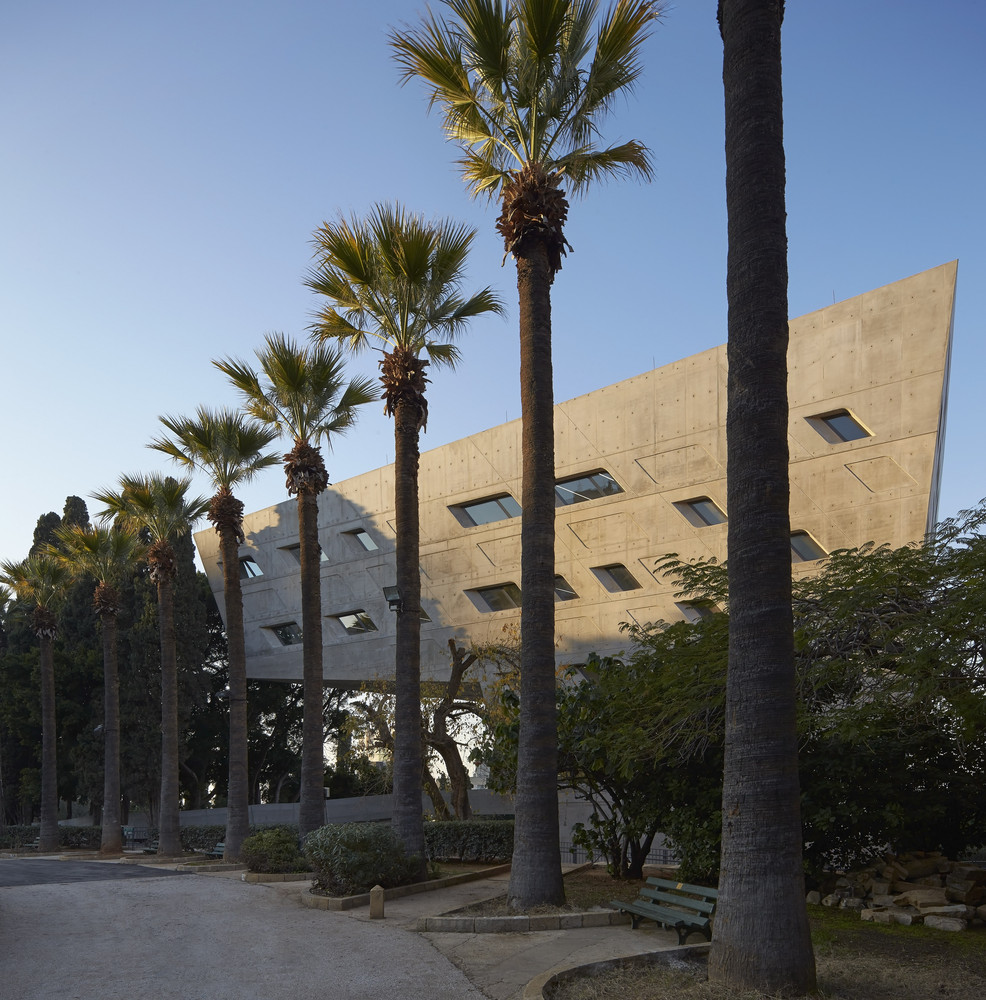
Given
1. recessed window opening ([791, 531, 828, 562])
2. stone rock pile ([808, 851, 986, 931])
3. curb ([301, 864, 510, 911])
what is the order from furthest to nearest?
recessed window opening ([791, 531, 828, 562]) → curb ([301, 864, 510, 911]) → stone rock pile ([808, 851, 986, 931])

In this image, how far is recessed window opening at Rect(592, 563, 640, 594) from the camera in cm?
2805

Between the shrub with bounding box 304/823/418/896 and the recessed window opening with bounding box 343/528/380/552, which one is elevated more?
the recessed window opening with bounding box 343/528/380/552

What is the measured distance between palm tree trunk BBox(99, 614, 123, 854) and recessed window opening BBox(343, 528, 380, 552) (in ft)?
30.3

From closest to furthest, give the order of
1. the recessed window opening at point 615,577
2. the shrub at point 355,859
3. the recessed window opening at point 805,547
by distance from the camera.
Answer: the shrub at point 355,859, the recessed window opening at point 805,547, the recessed window opening at point 615,577

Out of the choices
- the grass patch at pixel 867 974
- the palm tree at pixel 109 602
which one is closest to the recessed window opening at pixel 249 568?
the palm tree at pixel 109 602

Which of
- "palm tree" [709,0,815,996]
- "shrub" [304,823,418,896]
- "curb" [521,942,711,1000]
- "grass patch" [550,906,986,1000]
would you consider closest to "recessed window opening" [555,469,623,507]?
"shrub" [304,823,418,896]

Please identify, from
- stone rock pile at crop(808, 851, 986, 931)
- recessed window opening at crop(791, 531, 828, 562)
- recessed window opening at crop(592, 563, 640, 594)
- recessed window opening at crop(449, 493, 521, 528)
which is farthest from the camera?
recessed window opening at crop(449, 493, 521, 528)

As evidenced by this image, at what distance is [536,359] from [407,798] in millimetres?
8232

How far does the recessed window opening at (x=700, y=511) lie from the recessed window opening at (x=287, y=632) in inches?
795

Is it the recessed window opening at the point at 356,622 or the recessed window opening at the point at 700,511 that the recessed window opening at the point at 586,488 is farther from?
the recessed window opening at the point at 356,622

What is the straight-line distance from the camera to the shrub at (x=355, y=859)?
1517 centimetres

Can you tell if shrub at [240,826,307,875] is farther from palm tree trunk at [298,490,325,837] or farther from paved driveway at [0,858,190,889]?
paved driveway at [0,858,190,889]

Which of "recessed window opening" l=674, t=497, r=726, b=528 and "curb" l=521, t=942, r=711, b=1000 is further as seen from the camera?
"recessed window opening" l=674, t=497, r=726, b=528

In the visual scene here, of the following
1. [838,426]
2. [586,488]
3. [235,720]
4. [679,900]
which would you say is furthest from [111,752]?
[679,900]
